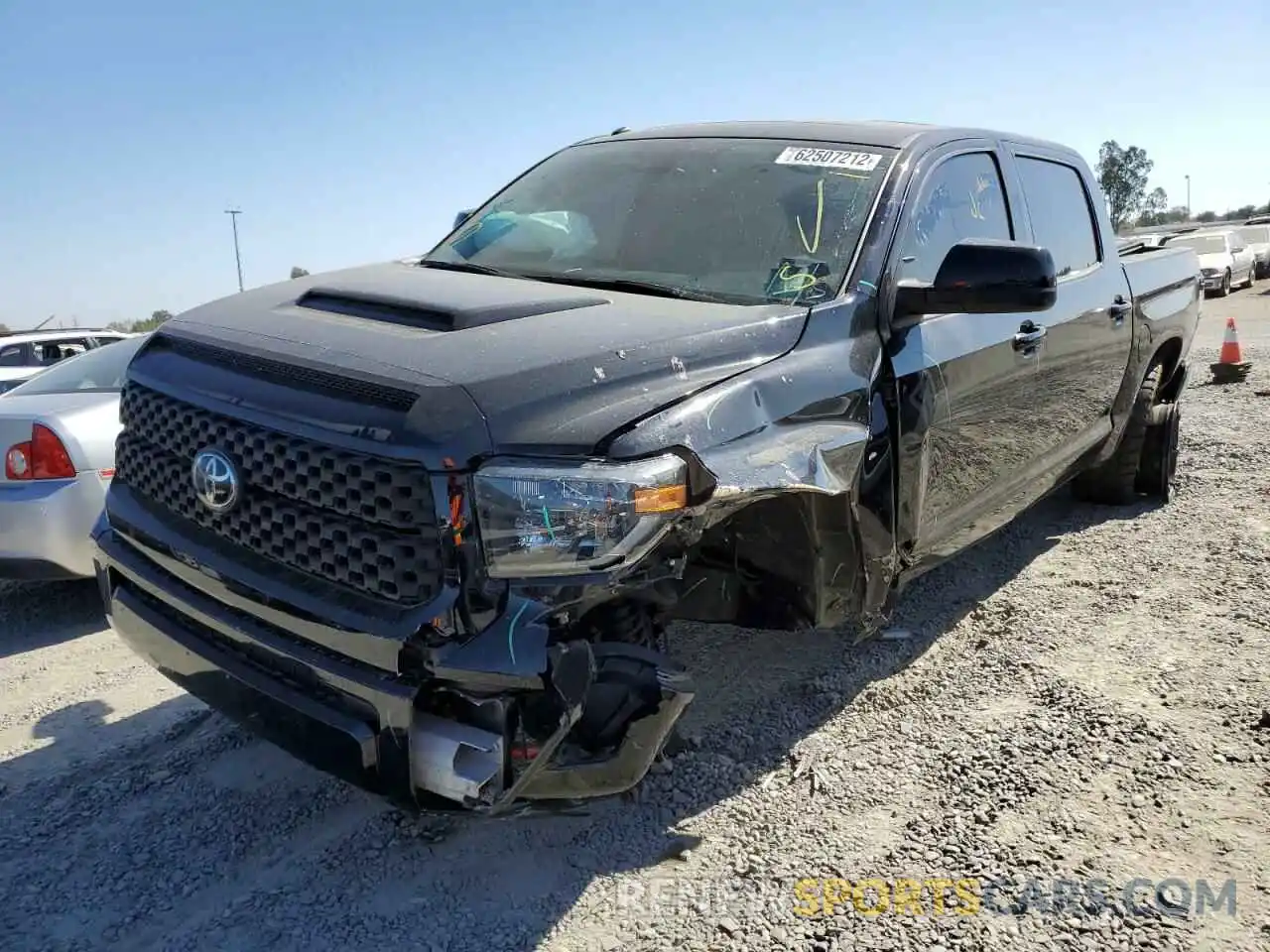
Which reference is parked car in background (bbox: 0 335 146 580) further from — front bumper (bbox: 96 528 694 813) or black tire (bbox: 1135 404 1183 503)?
black tire (bbox: 1135 404 1183 503)

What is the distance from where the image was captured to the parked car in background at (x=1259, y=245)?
27.3 meters

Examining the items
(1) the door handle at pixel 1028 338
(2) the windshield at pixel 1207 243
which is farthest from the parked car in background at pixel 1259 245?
(1) the door handle at pixel 1028 338

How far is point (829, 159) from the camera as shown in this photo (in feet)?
11.6

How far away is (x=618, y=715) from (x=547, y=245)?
1925 millimetres

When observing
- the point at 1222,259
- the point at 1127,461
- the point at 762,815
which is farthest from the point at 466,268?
the point at 1222,259

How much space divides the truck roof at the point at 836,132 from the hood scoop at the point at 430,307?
1.25m

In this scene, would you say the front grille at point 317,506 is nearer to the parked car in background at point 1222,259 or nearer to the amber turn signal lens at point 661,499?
the amber turn signal lens at point 661,499

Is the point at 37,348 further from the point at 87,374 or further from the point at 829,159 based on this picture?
the point at 829,159

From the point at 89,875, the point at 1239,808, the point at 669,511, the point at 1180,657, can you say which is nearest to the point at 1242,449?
the point at 1180,657

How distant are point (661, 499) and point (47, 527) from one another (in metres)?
3.38

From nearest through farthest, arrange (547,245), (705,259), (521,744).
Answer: (521,744) → (705,259) → (547,245)

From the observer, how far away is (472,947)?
96.0 inches

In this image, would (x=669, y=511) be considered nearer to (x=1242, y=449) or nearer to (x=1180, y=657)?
(x=1180, y=657)

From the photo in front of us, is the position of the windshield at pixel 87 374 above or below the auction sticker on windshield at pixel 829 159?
below
